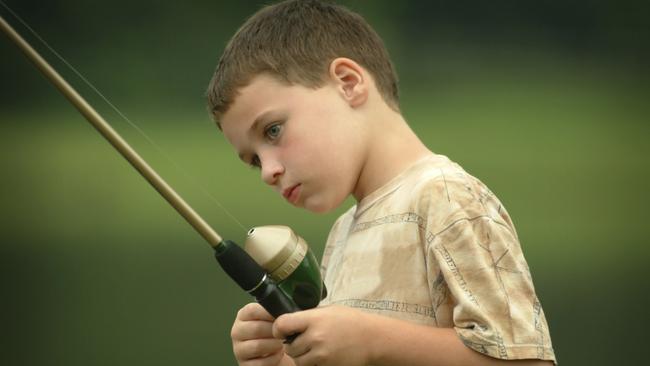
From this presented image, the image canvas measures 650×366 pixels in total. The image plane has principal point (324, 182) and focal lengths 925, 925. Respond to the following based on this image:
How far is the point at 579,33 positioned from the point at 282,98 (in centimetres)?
72

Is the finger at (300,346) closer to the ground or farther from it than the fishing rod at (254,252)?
closer to the ground

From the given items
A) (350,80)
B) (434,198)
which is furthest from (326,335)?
(350,80)

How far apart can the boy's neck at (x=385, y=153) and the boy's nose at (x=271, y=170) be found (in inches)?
2.6

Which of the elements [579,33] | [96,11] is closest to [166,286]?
[96,11]

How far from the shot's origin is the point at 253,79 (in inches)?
28.2

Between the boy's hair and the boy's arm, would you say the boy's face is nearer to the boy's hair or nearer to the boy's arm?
the boy's hair

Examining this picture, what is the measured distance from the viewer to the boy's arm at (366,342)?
1.92 feet

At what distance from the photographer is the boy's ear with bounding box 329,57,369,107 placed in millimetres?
720

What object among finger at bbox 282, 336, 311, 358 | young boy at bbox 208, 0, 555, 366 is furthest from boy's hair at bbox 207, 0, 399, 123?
finger at bbox 282, 336, 311, 358

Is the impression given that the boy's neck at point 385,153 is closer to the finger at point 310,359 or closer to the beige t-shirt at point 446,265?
the beige t-shirt at point 446,265

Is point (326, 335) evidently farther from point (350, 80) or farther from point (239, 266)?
point (350, 80)

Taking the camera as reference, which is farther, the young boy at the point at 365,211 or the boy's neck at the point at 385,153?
the boy's neck at the point at 385,153

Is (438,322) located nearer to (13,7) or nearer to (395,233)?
(395,233)

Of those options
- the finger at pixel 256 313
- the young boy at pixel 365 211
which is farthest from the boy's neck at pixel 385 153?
the finger at pixel 256 313
